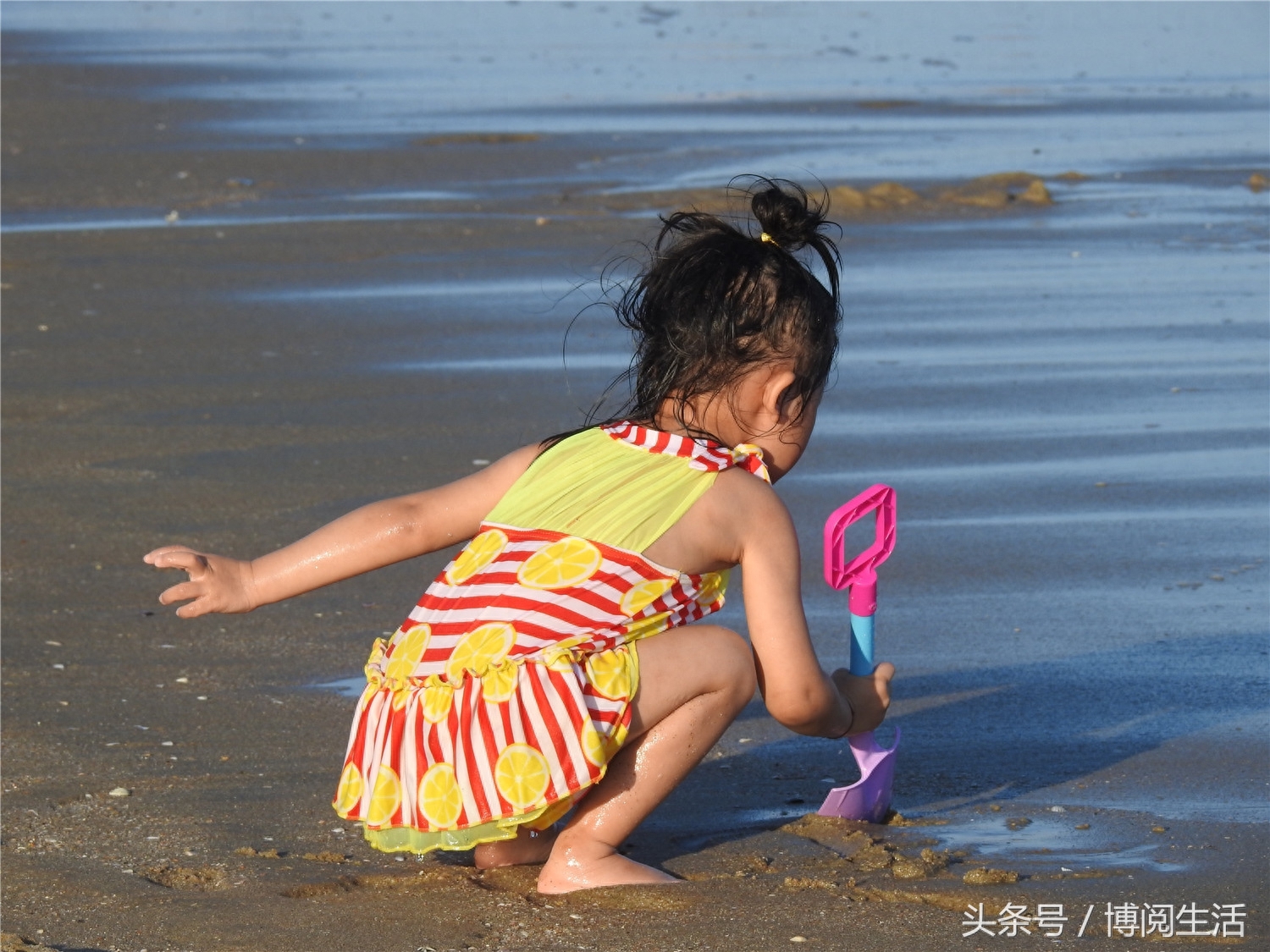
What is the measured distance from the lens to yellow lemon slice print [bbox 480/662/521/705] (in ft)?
8.69

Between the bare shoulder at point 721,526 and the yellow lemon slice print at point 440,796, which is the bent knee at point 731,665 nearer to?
the bare shoulder at point 721,526

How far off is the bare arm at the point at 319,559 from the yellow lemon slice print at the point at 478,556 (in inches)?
4.5

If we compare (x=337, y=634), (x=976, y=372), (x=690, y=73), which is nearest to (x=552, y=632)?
(x=337, y=634)

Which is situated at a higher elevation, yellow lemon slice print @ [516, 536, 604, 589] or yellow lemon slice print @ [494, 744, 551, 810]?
yellow lemon slice print @ [516, 536, 604, 589]

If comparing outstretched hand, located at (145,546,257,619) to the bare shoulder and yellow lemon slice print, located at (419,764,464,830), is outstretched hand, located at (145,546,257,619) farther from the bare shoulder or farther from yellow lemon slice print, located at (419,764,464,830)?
the bare shoulder

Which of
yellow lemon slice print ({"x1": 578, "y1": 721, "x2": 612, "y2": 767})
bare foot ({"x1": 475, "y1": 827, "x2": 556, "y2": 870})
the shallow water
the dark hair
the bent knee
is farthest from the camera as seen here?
the shallow water

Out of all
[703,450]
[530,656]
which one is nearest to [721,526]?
[703,450]

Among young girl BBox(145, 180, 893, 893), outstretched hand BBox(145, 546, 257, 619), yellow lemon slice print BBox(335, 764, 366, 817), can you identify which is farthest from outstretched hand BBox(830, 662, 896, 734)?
outstretched hand BBox(145, 546, 257, 619)

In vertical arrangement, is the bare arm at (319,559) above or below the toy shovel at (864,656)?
above

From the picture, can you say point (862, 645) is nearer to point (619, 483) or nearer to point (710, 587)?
point (710, 587)

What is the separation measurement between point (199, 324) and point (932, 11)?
23922 millimetres

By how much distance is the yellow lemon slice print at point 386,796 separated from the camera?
2740 millimetres

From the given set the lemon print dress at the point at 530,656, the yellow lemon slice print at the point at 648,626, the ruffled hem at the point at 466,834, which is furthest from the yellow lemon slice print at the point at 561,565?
the ruffled hem at the point at 466,834

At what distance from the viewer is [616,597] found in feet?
8.96
